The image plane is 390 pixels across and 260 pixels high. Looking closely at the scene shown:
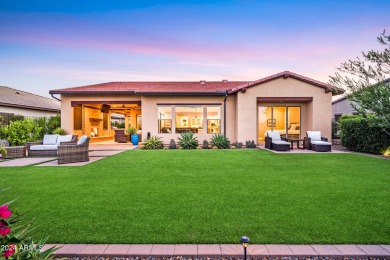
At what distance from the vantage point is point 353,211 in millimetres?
3717

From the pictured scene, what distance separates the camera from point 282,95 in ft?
45.9

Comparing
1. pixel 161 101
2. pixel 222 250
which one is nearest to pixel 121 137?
pixel 161 101

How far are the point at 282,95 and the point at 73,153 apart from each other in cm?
1132

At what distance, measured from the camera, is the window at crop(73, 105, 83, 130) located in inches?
631

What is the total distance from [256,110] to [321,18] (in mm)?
5726

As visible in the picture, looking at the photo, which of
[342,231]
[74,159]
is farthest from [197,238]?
[74,159]

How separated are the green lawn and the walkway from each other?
13 cm

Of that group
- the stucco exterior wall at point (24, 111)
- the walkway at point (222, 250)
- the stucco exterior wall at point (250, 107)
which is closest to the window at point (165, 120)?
the stucco exterior wall at point (250, 107)

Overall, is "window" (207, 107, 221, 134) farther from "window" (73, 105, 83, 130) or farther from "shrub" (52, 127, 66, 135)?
"shrub" (52, 127, 66, 135)

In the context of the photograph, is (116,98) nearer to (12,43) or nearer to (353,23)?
(12,43)

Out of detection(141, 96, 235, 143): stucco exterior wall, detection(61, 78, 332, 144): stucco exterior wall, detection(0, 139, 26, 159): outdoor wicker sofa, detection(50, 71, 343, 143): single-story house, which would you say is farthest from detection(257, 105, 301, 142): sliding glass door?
detection(0, 139, 26, 159): outdoor wicker sofa

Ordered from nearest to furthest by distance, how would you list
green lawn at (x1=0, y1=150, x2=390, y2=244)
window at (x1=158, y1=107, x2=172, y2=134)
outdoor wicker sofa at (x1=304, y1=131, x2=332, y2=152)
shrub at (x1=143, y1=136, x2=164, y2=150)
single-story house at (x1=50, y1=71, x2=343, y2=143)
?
1. green lawn at (x1=0, y1=150, x2=390, y2=244)
2. outdoor wicker sofa at (x1=304, y1=131, x2=332, y2=152)
3. shrub at (x1=143, y1=136, x2=164, y2=150)
4. single-story house at (x1=50, y1=71, x2=343, y2=143)
5. window at (x1=158, y1=107, x2=172, y2=134)

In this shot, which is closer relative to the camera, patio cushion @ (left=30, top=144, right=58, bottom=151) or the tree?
the tree

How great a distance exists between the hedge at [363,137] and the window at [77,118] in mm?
16469
